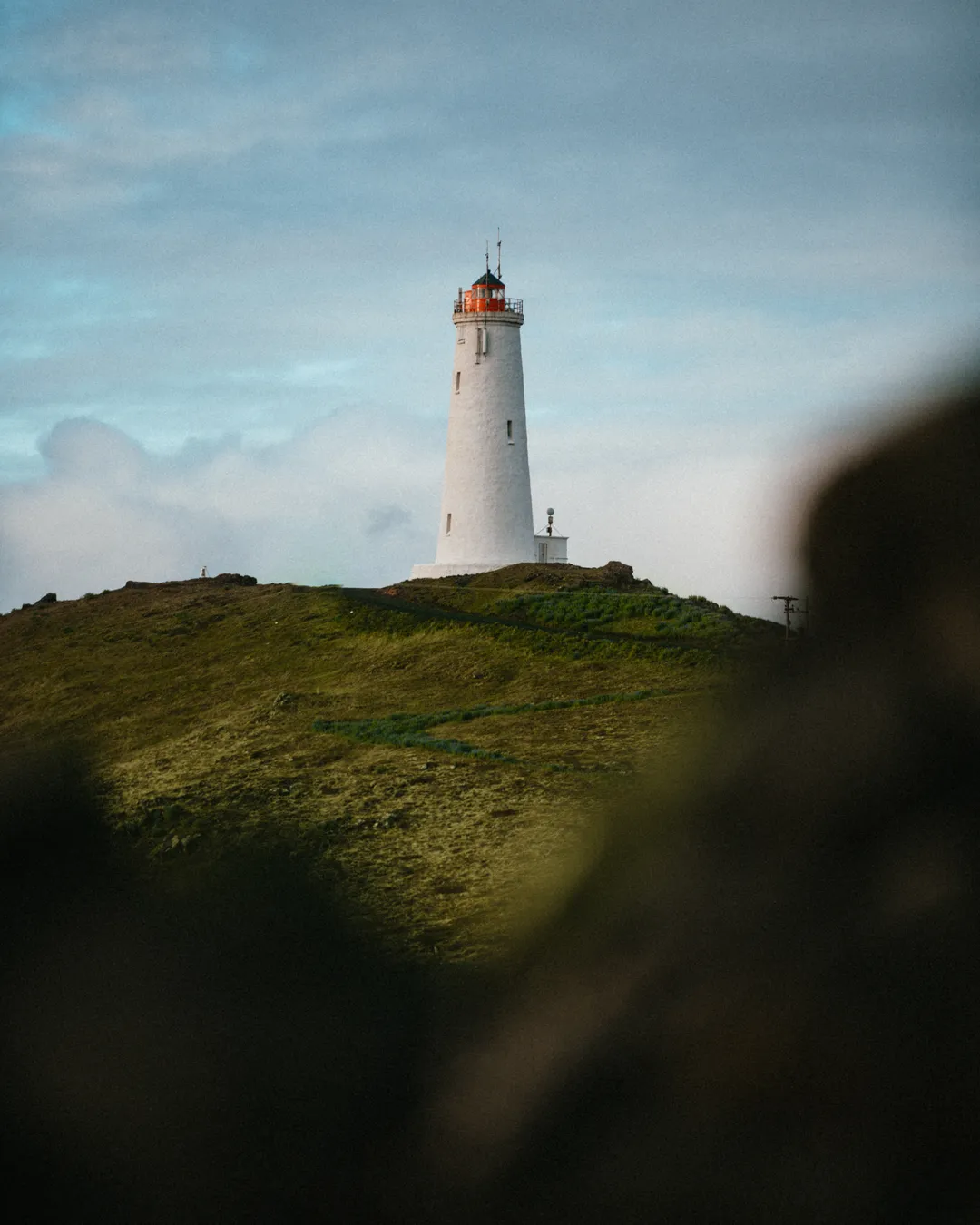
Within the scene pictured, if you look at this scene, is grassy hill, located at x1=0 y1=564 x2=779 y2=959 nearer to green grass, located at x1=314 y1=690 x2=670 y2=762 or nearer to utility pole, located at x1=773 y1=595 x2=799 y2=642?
green grass, located at x1=314 y1=690 x2=670 y2=762

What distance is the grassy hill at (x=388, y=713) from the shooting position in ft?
67.8

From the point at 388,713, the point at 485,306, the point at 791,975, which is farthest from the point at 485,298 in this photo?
the point at 791,975

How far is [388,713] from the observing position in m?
36.8

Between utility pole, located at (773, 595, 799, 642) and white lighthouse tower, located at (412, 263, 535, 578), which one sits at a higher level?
white lighthouse tower, located at (412, 263, 535, 578)

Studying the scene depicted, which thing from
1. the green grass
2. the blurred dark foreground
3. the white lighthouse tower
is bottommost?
the blurred dark foreground

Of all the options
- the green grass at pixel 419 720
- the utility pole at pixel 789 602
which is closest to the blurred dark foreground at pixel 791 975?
the utility pole at pixel 789 602

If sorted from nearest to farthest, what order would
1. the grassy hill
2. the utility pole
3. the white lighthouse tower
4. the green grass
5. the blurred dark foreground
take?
the utility pole
the blurred dark foreground
the grassy hill
the green grass
the white lighthouse tower

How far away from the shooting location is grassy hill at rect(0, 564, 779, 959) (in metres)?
20.7

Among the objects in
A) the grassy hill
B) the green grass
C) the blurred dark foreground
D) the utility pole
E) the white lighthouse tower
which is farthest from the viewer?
the white lighthouse tower

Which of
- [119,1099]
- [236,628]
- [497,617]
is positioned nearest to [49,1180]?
[119,1099]

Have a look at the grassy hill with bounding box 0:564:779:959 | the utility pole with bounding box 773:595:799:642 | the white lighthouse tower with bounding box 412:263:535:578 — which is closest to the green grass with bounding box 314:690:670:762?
the grassy hill with bounding box 0:564:779:959

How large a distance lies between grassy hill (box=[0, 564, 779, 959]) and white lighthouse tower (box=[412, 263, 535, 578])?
3664mm

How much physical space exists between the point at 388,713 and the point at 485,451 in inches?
986

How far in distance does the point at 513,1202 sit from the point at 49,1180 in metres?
3.61
